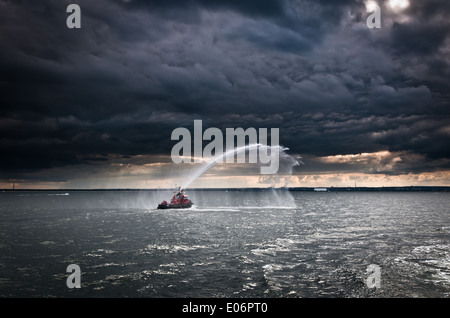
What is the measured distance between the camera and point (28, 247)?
1628 inches

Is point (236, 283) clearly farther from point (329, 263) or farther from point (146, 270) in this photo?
point (329, 263)

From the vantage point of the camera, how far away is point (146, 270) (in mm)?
29266

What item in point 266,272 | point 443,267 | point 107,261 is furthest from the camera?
point 107,261

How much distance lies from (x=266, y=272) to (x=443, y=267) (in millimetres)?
19100

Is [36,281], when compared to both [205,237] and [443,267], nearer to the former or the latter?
[205,237]

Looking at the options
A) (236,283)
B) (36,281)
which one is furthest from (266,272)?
(36,281)
